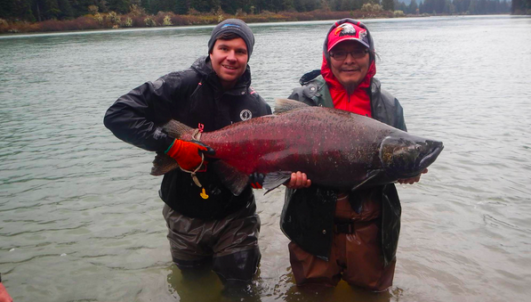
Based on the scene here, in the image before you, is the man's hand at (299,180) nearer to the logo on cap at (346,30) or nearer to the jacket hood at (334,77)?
the jacket hood at (334,77)

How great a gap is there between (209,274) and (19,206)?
4011 millimetres

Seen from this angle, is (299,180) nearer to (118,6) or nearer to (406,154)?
(406,154)

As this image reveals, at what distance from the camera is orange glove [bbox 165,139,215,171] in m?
3.41

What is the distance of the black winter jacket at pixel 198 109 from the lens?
12.1ft

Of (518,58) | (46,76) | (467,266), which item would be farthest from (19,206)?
(518,58)

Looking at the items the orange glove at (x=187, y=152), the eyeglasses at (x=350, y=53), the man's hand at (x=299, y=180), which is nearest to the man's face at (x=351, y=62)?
the eyeglasses at (x=350, y=53)

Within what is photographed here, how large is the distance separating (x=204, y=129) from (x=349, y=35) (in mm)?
1497

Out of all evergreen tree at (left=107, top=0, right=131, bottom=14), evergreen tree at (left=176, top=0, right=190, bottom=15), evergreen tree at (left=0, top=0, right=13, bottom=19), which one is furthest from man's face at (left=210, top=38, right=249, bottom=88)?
evergreen tree at (left=176, top=0, right=190, bottom=15)

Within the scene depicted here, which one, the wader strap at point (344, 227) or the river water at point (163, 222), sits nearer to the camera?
the wader strap at point (344, 227)

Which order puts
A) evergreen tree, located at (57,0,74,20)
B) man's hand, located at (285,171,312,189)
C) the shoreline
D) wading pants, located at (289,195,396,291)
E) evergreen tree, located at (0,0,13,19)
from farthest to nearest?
evergreen tree, located at (57,0,74,20) < evergreen tree, located at (0,0,13,19) < the shoreline < wading pants, located at (289,195,396,291) < man's hand, located at (285,171,312,189)

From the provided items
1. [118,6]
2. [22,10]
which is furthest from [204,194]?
[118,6]

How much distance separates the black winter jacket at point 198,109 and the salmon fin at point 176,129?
9 centimetres

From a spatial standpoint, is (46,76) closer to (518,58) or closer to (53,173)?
(53,173)

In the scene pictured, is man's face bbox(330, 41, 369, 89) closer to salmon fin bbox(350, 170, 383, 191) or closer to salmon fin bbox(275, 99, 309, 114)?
salmon fin bbox(275, 99, 309, 114)
